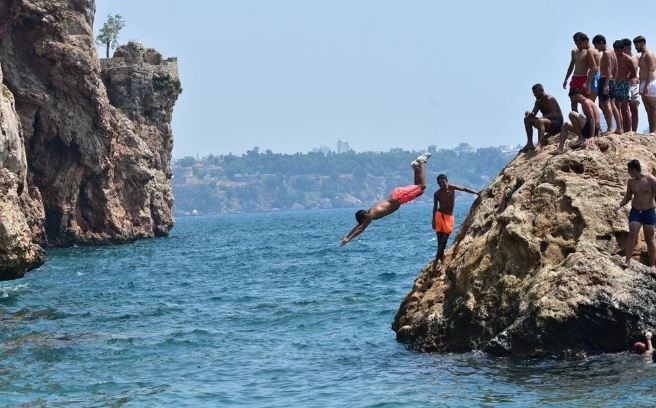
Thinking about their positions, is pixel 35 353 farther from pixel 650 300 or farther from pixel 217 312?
pixel 650 300

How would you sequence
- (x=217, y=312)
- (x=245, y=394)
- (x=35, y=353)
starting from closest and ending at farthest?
(x=245, y=394)
(x=35, y=353)
(x=217, y=312)

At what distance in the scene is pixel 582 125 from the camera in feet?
57.8

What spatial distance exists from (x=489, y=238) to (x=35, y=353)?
32.5 feet

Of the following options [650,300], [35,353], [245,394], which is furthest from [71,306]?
[650,300]

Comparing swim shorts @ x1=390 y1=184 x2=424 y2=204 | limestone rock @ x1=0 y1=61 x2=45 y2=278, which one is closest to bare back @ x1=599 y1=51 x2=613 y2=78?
swim shorts @ x1=390 y1=184 x2=424 y2=204

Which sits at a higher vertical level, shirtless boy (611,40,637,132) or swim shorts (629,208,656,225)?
shirtless boy (611,40,637,132)

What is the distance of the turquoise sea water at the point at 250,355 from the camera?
1478cm

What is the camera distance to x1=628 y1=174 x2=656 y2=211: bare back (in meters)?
15.4

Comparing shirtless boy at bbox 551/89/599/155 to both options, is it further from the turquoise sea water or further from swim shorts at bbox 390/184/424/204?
the turquoise sea water

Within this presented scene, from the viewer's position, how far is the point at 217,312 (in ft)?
93.8

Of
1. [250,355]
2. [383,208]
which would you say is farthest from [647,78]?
[250,355]

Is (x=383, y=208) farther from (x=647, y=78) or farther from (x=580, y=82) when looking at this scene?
(x=647, y=78)

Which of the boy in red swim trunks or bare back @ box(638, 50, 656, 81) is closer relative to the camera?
the boy in red swim trunks

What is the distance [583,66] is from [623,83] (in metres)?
0.85
